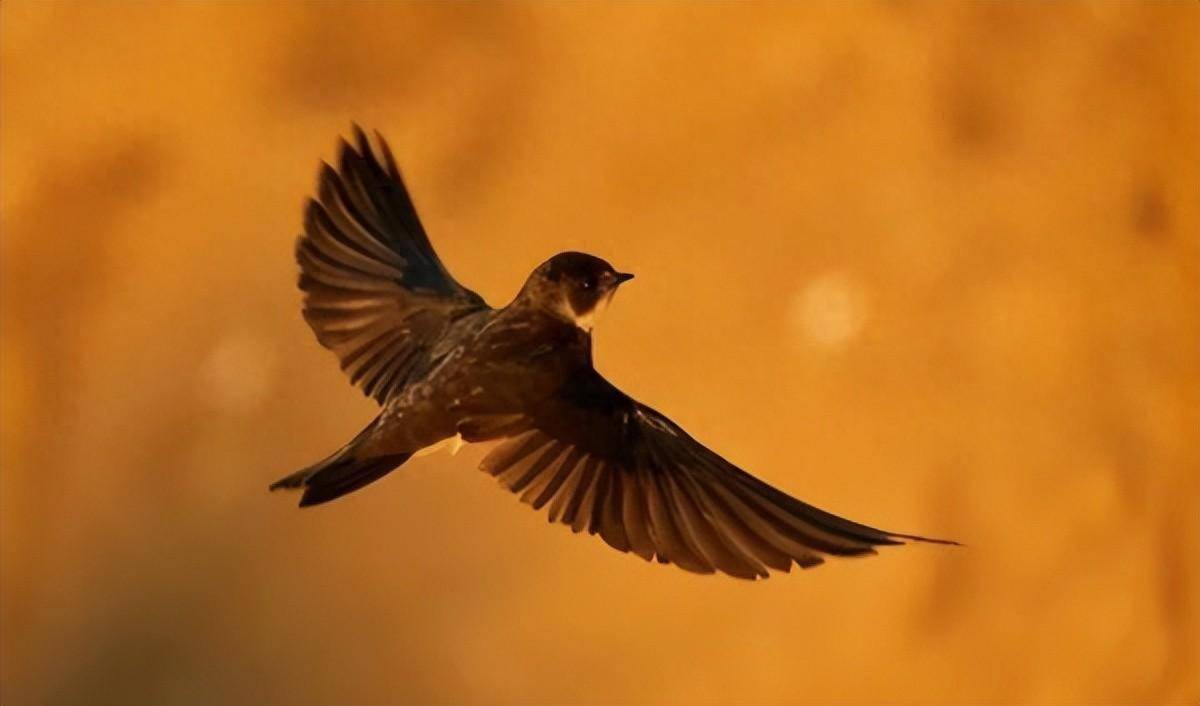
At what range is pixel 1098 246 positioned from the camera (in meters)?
1.04

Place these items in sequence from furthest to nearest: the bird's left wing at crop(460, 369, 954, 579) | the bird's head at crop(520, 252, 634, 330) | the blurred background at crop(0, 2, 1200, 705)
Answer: the blurred background at crop(0, 2, 1200, 705), the bird's head at crop(520, 252, 634, 330), the bird's left wing at crop(460, 369, 954, 579)

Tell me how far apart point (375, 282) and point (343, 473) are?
150 mm

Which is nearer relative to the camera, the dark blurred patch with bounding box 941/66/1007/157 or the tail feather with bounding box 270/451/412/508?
the tail feather with bounding box 270/451/412/508

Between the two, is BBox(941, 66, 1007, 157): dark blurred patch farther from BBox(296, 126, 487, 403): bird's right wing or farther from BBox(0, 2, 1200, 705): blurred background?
BBox(296, 126, 487, 403): bird's right wing

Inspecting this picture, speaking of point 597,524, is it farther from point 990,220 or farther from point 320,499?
point 990,220

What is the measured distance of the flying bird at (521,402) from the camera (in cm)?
79

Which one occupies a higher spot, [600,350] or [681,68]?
[681,68]

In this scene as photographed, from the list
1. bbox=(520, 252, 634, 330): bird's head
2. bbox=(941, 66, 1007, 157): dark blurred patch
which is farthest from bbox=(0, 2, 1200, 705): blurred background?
bbox=(520, 252, 634, 330): bird's head

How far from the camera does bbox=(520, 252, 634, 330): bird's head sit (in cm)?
88

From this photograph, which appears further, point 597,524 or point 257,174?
point 257,174

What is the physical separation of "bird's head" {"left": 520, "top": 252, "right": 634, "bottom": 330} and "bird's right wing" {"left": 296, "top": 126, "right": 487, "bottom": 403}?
0.24 feet

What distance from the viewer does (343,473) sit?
902mm

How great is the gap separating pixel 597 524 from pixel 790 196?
35 cm

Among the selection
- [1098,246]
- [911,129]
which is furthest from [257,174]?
[1098,246]
